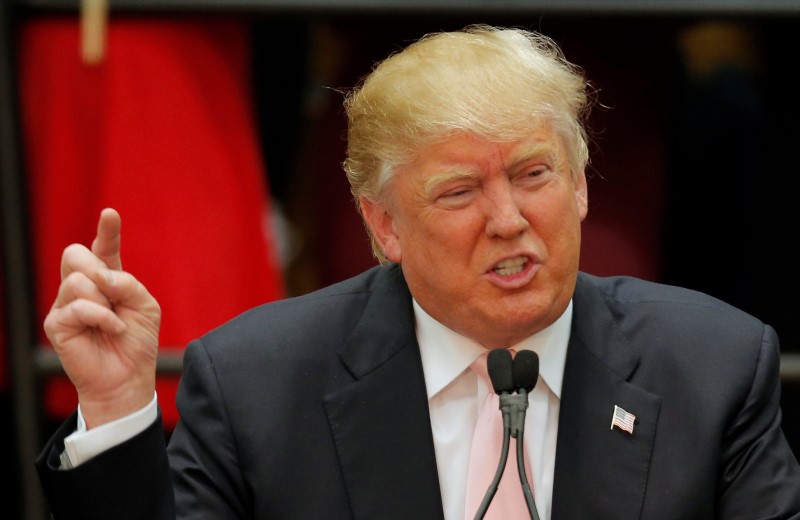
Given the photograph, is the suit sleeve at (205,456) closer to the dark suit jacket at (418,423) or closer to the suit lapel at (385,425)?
the dark suit jacket at (418,423)

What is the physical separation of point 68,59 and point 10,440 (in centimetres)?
97

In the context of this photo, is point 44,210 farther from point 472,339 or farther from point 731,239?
point 731,239

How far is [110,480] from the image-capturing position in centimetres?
203

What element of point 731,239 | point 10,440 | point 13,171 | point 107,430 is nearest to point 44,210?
point 13,171

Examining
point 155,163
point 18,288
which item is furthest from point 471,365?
point 18,288

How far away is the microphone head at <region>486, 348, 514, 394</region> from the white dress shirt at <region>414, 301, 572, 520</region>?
36 cm

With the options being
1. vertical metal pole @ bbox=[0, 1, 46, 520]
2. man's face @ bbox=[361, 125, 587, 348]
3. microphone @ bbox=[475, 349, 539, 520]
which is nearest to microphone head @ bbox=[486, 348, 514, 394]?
microphone @ bbox=[475, 349, 539, 520]

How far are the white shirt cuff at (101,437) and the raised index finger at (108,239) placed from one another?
217mm

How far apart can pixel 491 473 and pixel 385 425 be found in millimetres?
195

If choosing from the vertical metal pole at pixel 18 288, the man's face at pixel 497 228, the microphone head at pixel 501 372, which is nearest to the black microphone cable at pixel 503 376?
the microphone head at pixel 501 372

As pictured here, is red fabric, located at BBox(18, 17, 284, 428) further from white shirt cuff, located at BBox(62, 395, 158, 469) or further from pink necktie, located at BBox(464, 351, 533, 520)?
white shirt cuff, located at BBox(62, 395, 158, 469)

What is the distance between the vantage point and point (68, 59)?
3.29m

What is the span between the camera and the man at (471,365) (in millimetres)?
2309

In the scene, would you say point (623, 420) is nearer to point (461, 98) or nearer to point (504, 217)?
point (504, 217)
